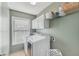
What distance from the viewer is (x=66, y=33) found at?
3.54 feet

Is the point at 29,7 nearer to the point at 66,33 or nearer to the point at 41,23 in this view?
the point at 41,23

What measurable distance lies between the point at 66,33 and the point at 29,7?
64cm

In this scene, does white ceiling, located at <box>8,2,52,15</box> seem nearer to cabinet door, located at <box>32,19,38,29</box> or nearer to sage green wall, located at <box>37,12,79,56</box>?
cabinet door, located at <box>32,19,38,29</box>

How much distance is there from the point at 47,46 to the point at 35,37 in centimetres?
22

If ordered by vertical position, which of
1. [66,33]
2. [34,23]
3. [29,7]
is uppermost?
[29,7]

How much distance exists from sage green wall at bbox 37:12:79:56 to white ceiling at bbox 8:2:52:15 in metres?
0.26

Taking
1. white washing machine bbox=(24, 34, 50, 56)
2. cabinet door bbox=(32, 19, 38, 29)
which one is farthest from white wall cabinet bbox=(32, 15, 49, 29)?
white washing machine bbox=(24, 34, 50, 56)

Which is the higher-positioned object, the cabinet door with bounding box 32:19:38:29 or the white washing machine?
the cabinet door with bounding box 32:19:38:29

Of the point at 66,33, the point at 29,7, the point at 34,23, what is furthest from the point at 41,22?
the point at 66,33

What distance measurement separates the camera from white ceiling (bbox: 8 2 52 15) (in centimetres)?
113

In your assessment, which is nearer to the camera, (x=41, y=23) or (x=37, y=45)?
(x=37, y=45)

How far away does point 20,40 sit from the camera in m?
1.19

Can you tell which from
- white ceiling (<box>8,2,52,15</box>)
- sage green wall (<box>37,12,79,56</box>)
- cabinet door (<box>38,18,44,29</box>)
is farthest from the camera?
cabinet door (<box>38,18,44,29</box>)

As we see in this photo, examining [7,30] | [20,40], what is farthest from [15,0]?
[20,40]
